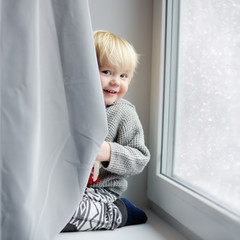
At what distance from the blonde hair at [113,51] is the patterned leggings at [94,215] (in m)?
0.41

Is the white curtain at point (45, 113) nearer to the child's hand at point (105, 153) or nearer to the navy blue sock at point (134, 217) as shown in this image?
the child's hand at point (105, 153)

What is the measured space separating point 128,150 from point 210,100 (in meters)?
0.28

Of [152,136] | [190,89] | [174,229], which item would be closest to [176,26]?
[190,89]

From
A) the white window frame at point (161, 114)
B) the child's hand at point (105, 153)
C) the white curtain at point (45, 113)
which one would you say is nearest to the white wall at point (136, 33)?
the white window frame at point (161, 114)

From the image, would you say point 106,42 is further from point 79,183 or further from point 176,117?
point 79,183

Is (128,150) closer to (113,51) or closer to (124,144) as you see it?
(124,144)

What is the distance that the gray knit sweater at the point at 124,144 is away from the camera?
0.94 m

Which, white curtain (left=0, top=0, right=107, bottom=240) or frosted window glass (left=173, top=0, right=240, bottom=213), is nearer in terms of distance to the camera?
white curtain (left=0, top=0, right=107, bottom=240)

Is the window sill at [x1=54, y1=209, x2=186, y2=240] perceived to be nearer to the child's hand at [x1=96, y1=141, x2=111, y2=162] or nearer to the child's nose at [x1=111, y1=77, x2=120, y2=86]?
the child's hand at [x1=96, y1=141, x2=111, y2=162]

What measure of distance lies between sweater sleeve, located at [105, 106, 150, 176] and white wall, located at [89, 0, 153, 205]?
15 cm

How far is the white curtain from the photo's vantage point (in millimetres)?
480

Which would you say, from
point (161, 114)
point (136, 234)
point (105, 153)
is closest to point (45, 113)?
point (105, 153)

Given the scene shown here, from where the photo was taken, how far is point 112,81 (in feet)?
3.17

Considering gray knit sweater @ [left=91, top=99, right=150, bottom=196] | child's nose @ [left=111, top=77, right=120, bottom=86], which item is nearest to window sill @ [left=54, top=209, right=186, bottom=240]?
gray knit sweater @ [left=91, top=99, right=150, bottom=196]
